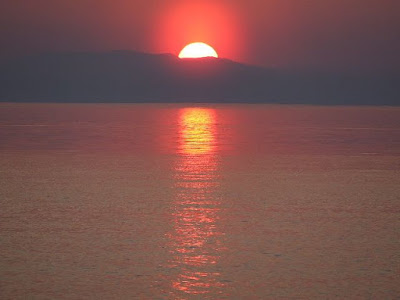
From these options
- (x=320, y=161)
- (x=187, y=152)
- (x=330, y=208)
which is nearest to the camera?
(x=330, y=208)

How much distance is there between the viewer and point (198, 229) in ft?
25.4

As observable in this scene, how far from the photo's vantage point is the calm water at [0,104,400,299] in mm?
5531

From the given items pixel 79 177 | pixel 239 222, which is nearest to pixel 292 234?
pixel 239 222

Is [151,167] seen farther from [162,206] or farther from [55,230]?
[55,230]

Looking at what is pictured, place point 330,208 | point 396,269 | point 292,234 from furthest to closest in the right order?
1. point 330,208
2. point 292,234
3. point 396,269

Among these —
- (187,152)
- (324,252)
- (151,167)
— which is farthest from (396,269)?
(187,152)

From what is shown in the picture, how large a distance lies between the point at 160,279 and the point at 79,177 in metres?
7.14

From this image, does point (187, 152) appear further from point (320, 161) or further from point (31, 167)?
point (31, 167)

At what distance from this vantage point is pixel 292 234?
7.51 meters

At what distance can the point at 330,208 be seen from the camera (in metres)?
9.30

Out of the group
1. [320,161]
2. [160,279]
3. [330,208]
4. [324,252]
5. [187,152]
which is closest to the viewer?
[160,279]

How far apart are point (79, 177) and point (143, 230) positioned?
5085mm

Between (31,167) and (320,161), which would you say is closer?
(31,167)

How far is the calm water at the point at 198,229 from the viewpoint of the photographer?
218 inches
